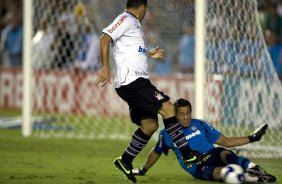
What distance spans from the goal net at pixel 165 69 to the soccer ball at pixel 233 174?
10.1 ft

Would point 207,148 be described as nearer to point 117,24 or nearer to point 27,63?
point 117,24

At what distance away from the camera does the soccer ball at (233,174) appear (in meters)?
8.66

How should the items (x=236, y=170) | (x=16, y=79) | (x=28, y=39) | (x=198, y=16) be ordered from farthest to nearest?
(x=16, y=79), (x=28, y=39), (x=198, y=16), (x=236, y=170)

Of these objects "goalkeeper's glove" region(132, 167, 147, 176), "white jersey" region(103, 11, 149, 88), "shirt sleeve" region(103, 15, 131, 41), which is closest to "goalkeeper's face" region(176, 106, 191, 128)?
"white jersey" region(103, 11, 149, 88)

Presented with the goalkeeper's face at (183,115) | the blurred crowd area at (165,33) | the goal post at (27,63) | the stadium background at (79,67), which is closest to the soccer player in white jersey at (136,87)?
the goalkeeper's face at (183,115)

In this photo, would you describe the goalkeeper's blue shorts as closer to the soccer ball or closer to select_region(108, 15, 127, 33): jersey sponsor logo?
the soccer ball

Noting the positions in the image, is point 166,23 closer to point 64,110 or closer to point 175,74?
point 175,74

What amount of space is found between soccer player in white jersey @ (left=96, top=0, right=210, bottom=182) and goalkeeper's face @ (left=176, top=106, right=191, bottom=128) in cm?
35

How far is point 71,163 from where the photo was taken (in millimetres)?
10734

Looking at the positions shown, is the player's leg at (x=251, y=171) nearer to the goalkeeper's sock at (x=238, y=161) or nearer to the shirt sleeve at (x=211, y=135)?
the goalkeeper's sock at (x=238, y=161)

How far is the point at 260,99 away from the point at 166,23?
2690 millimetres

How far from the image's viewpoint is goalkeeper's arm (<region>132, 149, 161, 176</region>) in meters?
9.47

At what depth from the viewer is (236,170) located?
872 cm

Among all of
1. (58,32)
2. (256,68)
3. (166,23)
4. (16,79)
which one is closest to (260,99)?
(256,68)
